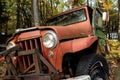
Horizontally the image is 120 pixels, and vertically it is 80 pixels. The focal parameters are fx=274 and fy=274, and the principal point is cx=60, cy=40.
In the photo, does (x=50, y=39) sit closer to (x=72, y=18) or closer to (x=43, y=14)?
(x=72, y=18)

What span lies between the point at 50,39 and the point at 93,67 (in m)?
1.34

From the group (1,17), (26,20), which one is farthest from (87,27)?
(26,20)

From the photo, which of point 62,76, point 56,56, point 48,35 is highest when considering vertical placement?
point 48,35

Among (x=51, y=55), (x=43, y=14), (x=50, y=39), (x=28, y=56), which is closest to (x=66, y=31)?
(x=50, y=39)

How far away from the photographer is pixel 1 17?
20.1 m

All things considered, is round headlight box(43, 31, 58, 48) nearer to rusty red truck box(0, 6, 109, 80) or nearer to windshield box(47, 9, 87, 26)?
rusty red truck box(0, 6, 109, 80)

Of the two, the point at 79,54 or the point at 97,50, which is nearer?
the point at 79,54

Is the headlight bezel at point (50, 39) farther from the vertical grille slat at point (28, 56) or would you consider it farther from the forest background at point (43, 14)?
the forest background at point (43, 14)

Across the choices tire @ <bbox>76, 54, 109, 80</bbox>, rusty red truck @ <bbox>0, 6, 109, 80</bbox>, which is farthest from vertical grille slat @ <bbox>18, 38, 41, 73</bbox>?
tire @ <bbox>76, 54, 109, 80</bbox>

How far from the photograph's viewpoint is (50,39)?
5801 millimetres

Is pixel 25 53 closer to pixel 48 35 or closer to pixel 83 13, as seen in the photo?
pixel 48 35

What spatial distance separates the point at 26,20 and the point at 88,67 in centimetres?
A: 1918

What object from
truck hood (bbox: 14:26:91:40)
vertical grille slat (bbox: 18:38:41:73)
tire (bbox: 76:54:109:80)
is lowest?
tire (bbox: 76:54:109:80)

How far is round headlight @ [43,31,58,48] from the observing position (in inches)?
227
